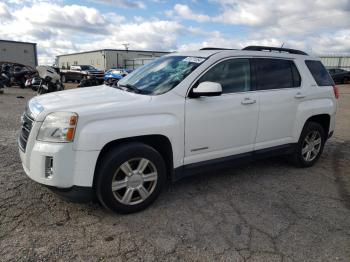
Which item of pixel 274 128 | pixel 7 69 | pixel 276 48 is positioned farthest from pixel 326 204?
pixel 7 69

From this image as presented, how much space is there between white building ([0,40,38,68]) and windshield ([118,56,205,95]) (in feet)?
125

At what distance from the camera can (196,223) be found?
3.37m

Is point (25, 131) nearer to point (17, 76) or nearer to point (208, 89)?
point (208, 89)

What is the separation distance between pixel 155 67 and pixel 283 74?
192 centimetres

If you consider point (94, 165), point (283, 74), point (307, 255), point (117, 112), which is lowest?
point (307, 255)

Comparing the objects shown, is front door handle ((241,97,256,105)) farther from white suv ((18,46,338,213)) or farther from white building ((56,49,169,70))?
white building ((56,49,169,70))

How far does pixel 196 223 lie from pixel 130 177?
0.85 m

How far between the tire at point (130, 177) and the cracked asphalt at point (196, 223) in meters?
0.16

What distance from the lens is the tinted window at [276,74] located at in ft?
14.6

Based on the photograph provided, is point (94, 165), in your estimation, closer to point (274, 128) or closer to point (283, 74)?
point (274, 128)

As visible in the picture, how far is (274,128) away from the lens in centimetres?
Result: 459

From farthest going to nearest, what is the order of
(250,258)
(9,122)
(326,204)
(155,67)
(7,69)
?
(7,69)
(9,122)
(155,67)
(326,204)
(250,258)

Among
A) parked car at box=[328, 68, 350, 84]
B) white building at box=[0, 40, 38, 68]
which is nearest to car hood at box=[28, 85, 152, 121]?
parked car at box=[328, 68, 350, 84]

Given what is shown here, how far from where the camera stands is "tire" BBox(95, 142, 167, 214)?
3.24 m
